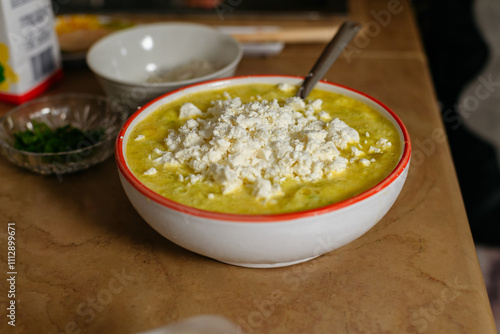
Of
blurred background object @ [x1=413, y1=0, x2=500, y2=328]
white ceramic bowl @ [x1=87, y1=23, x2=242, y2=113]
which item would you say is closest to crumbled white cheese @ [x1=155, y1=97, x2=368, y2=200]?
white ceramic bowl @ [x1=87, y1=23, x2=242, y2=113]

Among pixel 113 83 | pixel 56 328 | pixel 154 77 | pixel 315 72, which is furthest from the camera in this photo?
pixel 154 77

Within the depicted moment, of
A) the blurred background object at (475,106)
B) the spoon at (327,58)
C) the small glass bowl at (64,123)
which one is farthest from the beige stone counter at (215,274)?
the blurred background object at (475,106)

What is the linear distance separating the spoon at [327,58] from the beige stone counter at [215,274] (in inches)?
13.0

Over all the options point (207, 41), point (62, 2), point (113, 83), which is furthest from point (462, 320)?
point (62, 2)

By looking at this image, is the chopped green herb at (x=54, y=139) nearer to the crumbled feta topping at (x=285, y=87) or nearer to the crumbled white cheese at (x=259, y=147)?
the crumbled white cheese at (x=259, y=147)

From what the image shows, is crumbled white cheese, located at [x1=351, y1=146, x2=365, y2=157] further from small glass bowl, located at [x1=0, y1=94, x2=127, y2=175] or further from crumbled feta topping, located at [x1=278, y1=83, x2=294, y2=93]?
small glass bowl, located at [x1=0, y1=94, x2=127, y2=175]

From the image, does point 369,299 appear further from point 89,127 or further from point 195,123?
point 89,127

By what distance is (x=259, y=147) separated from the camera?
36.2 inches

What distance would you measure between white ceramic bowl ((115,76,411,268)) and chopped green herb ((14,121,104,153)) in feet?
1.17

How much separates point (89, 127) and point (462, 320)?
1029 millimetres

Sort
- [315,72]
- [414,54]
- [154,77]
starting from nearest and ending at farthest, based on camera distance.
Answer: [315,72] < [154,77] < [414,54]

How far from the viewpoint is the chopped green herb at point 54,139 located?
3.94ft

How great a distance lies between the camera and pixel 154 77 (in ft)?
5.21

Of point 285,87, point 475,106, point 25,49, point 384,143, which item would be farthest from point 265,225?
point 475,106
